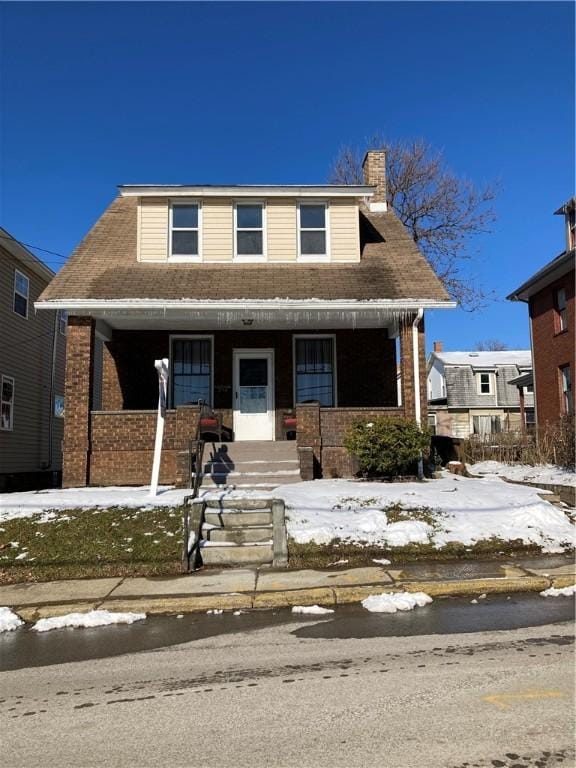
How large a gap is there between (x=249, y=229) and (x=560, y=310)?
1233 cm

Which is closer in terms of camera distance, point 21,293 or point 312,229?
point 312,229

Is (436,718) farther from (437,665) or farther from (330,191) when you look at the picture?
(330,191)

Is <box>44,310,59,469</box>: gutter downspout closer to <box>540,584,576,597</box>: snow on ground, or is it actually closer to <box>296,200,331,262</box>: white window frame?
<box>296,200,331,262</box>: white window frame

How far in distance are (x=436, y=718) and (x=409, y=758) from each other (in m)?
0.49

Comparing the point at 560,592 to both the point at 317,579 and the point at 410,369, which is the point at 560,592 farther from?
the point at 410,369

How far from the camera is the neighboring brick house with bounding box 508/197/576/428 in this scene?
19641mm

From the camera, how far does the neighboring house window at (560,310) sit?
20156mm

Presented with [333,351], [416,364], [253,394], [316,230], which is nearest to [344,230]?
[316,230]

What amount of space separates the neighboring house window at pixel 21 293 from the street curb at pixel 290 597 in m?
13.0

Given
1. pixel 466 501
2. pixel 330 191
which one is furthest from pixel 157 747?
pixel 330 191

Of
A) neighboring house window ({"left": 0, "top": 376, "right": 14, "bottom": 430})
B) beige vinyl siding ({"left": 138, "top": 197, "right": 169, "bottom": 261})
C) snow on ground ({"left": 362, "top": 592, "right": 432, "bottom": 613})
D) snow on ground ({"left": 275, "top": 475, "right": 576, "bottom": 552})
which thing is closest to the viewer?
snow on ground ({"left": 362, "top": 592, "right": 432, "bottom": 613})

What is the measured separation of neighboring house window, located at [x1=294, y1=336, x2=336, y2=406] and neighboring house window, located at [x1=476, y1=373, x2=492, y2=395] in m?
26.7

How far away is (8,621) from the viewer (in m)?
5.56

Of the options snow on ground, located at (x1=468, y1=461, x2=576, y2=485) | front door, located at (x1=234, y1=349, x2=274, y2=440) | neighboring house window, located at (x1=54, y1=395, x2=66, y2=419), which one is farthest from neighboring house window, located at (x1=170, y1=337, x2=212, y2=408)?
neighboring house window, located at (x1=54, y1=395, x2=66, y2=419)
